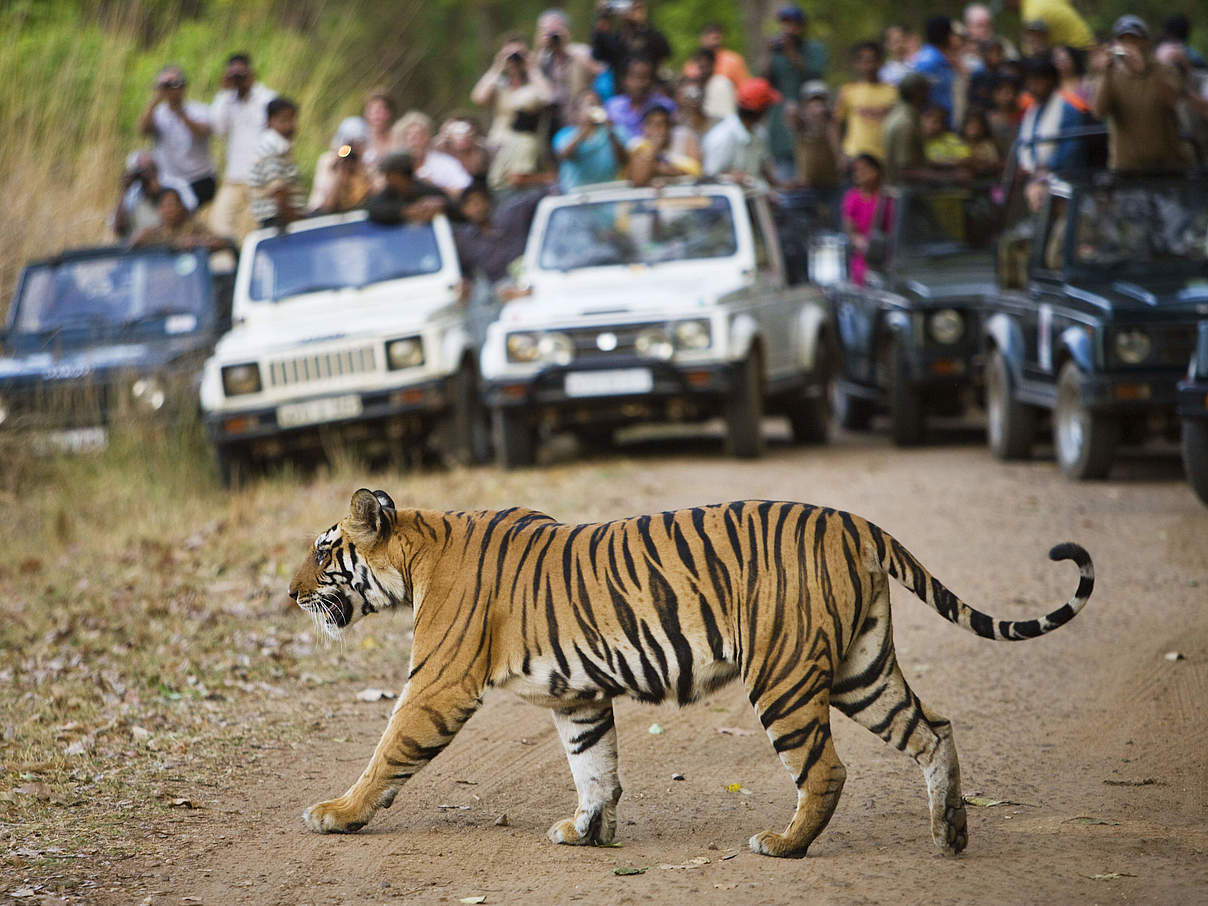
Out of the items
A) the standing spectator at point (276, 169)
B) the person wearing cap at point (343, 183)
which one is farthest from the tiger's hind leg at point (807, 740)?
the standing spectator at point (276, 169)

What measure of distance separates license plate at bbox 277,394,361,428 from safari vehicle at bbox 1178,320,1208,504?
5347 millimetres

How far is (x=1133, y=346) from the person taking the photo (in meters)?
10.3

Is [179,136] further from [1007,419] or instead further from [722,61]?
[1007,419]

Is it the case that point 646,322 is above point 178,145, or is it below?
below

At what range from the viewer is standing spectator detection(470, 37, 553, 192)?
1534cm

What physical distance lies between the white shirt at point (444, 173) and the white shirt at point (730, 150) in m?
2.05

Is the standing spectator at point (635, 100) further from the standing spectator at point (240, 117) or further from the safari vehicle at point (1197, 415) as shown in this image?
the safari vehicle at point (1197, 415)

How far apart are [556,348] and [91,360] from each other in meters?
3.19

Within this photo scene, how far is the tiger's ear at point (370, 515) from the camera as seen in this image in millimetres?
5059

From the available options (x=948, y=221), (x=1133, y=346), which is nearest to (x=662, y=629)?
(x=1133, y=346)

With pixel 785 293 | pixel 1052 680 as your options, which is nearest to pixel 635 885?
pixel 1052 680

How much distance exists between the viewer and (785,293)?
13.3m

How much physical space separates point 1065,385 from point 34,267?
24.5ft

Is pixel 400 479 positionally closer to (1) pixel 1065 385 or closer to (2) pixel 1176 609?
(1) pixel 1065 385
